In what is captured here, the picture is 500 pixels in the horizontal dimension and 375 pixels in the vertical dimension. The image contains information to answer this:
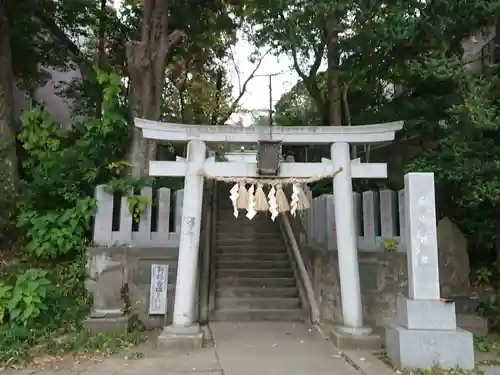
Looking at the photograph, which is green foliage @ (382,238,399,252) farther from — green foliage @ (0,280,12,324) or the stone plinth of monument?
green foliage @ (0,280,12,324)

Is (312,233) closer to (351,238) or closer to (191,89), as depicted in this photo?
(351,238)

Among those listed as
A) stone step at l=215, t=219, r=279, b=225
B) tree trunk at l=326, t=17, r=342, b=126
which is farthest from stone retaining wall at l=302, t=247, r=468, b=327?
tree trunk at l=326, t=17, r=342, b=126

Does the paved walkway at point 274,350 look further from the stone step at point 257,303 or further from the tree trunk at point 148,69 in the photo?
the tree trunk at point 148,69

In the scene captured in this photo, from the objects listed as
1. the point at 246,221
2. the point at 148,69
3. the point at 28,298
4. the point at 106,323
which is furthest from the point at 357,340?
the point at 148,69

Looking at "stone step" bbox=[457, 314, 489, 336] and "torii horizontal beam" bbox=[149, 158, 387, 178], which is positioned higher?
"torii horizontal beam" bbox=[149, 158, 387, 178]

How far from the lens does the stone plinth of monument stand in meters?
6.20

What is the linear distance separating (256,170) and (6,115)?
6.87 m

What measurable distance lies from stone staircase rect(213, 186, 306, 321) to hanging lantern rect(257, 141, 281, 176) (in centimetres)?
338

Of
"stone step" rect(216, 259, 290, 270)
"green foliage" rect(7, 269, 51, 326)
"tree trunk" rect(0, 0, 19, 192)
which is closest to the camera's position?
"green foliage" rect(7, 269, 51, 326)

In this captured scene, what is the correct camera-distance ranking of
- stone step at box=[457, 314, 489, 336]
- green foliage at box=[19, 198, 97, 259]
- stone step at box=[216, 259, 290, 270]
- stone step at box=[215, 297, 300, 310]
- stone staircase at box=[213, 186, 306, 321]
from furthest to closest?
stone step at box=[216, 259, 290, 270], stone step at box=[215, 297, 300, 310], stone staircase at box=[213, 186, 306, 321], green foliage at box=[19, 198, 97, 259], stone step at box=[457, 314, 489, 336]

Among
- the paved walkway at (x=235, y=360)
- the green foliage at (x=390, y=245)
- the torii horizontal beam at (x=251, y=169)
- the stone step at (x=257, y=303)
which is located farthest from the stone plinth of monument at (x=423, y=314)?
the stone step at (x=257, y=303)

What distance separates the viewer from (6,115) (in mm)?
10852

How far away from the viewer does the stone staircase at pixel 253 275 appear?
951 cm

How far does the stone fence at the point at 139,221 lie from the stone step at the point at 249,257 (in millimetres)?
2061
